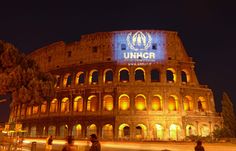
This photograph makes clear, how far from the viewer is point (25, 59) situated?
18.5 m

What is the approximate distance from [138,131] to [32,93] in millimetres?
21699

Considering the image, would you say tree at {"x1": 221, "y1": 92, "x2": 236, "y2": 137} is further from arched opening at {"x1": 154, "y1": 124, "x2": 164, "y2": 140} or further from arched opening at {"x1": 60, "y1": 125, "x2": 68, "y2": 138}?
arched opening at {"x1": 60, "y1": 125, "x2": 68, "y2": 138}

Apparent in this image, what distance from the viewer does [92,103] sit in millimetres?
38938

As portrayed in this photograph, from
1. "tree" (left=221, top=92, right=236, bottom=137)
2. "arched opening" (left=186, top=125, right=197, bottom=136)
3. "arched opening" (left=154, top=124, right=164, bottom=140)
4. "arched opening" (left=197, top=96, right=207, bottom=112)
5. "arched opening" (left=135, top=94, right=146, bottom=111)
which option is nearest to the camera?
"tree" (left=221, top=92, right=236, bottom=137)

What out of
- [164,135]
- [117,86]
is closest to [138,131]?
[164,135]

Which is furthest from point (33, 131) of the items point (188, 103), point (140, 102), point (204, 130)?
point (204, 130)

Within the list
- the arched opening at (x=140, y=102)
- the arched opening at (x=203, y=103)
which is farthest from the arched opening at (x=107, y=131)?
the arched opening at (x=203, y=103)

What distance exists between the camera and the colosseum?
36.0 m

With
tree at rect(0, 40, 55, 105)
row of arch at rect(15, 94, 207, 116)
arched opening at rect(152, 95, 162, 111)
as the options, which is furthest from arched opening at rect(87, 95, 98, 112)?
tree at rect(0, 40, 55, 105)

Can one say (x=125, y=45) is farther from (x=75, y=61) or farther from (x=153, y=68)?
(x=75, y=61)

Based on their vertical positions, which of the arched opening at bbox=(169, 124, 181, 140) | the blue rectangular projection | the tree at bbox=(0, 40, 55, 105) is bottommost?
the arched opening at bbox=(169, 124, 181, 140)

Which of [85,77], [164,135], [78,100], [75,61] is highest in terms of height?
[75,61]

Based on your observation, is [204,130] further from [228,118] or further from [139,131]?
[139,131]

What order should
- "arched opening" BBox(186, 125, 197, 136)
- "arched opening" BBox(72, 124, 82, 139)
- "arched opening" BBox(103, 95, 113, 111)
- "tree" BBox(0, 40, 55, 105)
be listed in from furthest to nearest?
1. "arched opening" BBox(72, 124, 82, 139)
2. "arched opening" BBox(103, 95, 113, 111)
3. "arched opening" BBox(186, 125, 197, 136)
4. "tree" BBox(0, 40, 55, 105)
